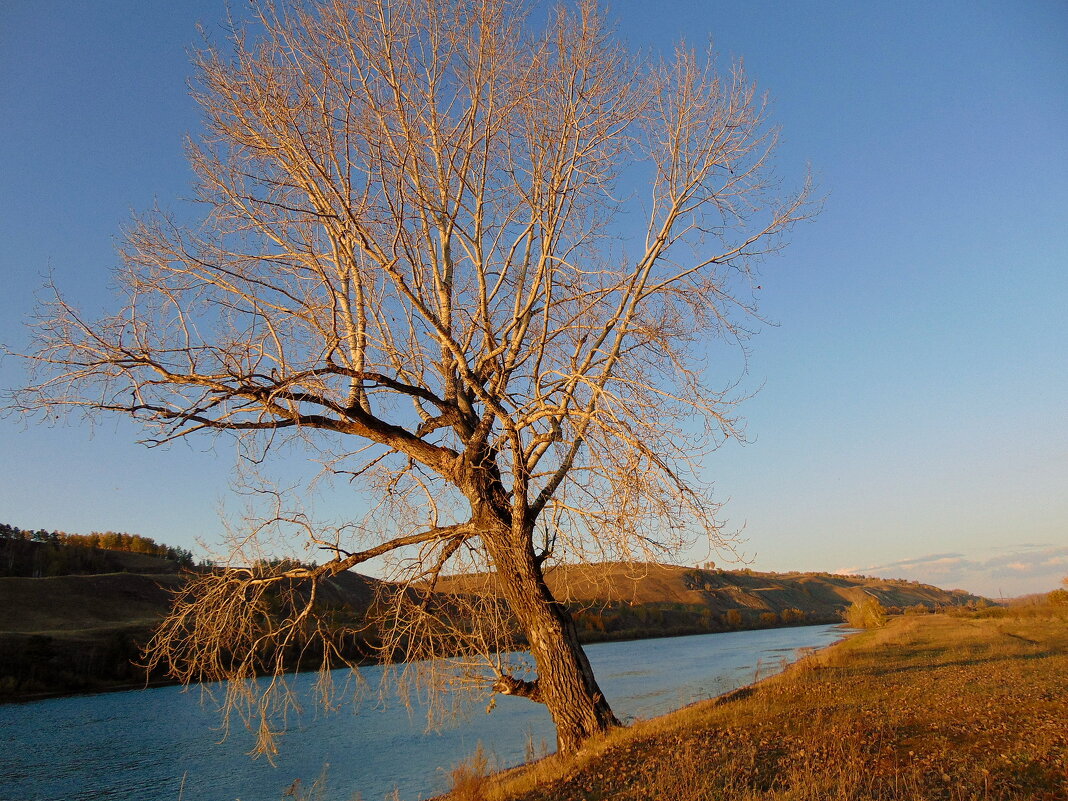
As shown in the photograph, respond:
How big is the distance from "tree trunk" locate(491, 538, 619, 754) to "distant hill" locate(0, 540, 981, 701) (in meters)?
0.29

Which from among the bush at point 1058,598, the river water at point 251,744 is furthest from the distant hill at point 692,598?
the bush at point 1058,598

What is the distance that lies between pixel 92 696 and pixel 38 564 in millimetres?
33853

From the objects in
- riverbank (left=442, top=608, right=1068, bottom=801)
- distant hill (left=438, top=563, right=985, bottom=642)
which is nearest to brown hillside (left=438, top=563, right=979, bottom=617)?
distant hill (left=438, top=563, right=985, bottom=642)

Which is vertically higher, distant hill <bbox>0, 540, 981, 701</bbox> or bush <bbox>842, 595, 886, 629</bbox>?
distant hill <bbox>0, 540, 981, 701</bbox>

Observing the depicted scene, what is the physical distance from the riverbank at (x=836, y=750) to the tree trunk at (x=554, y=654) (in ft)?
0.77

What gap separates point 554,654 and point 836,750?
2663 millimetres

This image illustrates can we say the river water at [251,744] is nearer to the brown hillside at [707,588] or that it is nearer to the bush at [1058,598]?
the brown hillside at [707,588]

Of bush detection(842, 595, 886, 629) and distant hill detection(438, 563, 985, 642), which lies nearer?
distant hill detection(438, 563, 985, 642)

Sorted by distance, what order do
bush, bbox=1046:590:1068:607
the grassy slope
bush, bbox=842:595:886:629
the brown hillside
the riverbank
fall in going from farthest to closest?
bush, bbox=842:595:886:629, bush, bbox=1046:590:1068:607, the grassy slope, the brown hillside, the riverbank

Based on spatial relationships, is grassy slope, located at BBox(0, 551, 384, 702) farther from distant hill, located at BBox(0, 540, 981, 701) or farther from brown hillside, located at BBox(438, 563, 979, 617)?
brown hillside, located at BBox(438, 563, 979, 617)

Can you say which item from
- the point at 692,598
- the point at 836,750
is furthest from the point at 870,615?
the point at 836,750

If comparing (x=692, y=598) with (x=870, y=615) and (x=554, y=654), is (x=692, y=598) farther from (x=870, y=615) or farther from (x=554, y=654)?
(x=554, y=654)

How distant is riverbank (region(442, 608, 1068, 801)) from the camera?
484 centimetres

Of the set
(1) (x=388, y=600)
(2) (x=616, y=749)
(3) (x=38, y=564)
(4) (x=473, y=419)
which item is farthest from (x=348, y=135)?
(3) (x=38, y=564)
